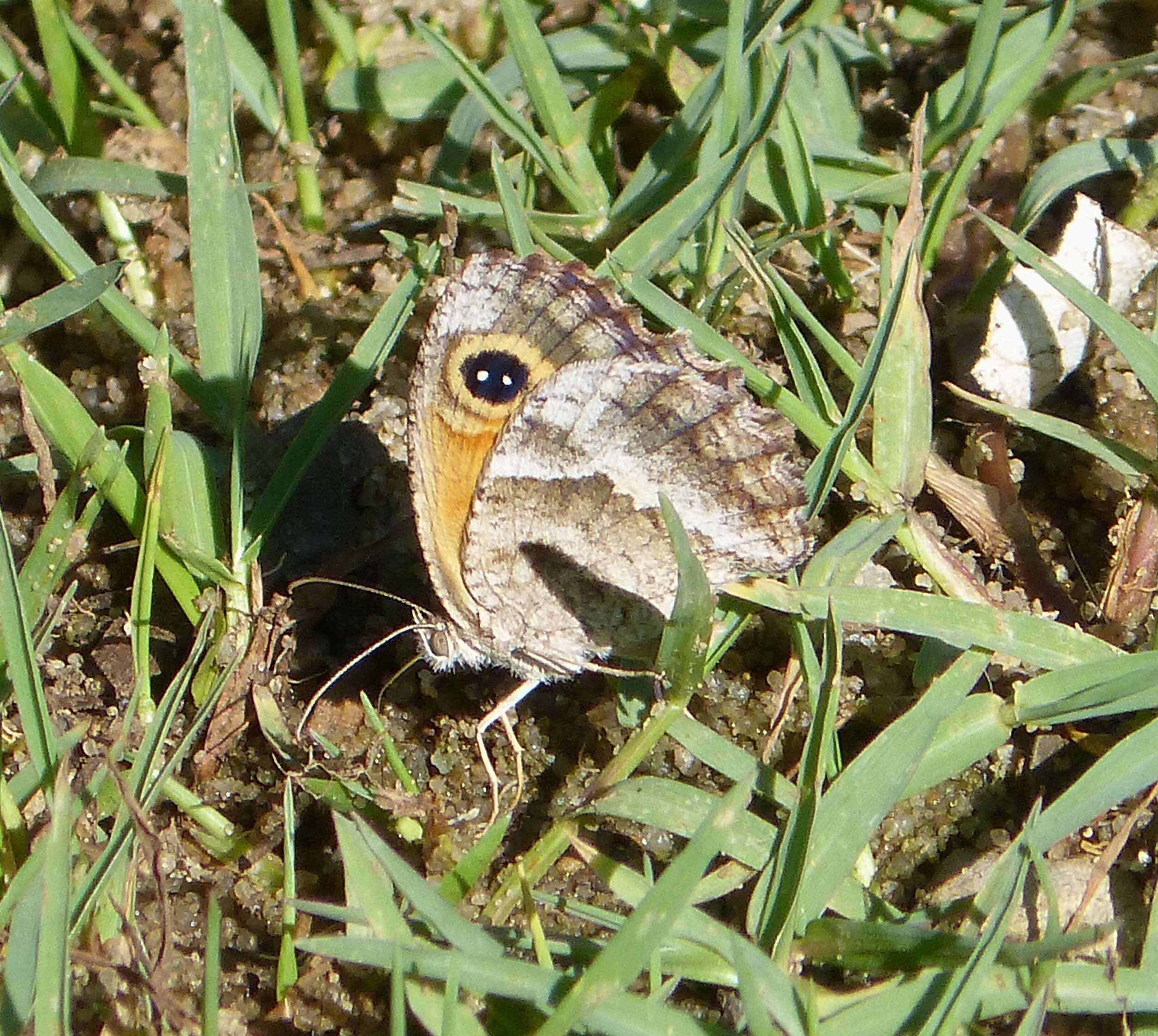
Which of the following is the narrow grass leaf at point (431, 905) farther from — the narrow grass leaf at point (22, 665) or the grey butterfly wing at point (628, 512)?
the narrow grass leaf at point (22, 665)

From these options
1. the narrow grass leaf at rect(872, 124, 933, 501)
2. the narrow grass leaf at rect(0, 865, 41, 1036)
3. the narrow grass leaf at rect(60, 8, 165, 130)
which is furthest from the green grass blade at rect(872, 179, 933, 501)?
the narrow grass leaf at rect(60, 8, 165, 130)

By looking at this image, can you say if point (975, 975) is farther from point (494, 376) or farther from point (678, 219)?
point (678, 219)

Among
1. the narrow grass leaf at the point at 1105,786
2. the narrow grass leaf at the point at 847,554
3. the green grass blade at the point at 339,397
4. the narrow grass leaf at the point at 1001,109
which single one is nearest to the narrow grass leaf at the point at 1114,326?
the narrow grass leaf at the point at 1001,109

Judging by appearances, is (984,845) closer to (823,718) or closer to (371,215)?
(823,718)

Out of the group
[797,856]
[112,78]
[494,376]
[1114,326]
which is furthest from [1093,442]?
[112,78]

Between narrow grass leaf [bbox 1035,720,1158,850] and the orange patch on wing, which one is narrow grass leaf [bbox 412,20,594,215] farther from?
narrow grass leaf [bbox 1035,720,1158,850]

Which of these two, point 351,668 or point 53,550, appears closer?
point 53,550
